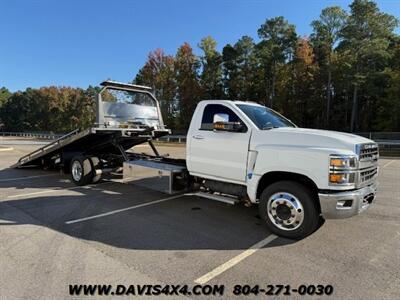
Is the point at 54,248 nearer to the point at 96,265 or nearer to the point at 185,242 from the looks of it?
the point at 96,265

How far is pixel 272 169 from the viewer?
4.95 meters

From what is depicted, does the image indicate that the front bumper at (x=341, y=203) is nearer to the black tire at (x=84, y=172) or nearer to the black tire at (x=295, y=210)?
the black tire at (x=295, y=210)

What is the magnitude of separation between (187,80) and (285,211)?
187ft

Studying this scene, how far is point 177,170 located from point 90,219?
6.27ft

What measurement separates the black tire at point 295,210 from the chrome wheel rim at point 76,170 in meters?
5.87

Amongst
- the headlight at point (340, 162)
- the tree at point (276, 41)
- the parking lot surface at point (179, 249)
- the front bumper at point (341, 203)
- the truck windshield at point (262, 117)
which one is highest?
the tree at point (276, 41)

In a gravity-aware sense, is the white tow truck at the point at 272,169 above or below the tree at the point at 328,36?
below

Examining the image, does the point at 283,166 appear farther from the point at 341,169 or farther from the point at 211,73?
the point at 211,73

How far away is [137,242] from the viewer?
15.6 feet

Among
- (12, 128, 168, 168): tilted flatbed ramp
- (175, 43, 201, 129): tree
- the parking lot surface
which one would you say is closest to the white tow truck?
the parking lot surface

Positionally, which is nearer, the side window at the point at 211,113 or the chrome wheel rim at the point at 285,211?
the chrome wheel rim at the point at 285,211

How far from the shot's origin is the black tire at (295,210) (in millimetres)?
4613

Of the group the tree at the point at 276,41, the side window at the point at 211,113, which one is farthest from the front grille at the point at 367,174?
the tree at the point at 276,41

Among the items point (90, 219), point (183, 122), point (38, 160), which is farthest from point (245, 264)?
point (183, 122)
